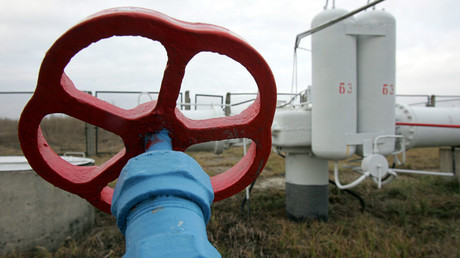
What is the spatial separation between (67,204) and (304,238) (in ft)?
5.72

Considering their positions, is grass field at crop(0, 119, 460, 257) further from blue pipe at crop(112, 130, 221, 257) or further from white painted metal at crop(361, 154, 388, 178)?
blue pipe at crop(112, 130, 221, 257)

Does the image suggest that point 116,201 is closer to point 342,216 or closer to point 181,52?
point 181,52

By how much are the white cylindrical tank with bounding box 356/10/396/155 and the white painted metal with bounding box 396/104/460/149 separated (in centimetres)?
69

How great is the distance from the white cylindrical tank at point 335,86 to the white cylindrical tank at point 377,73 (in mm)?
115

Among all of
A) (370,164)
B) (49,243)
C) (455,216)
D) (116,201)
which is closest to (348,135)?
(370,164)

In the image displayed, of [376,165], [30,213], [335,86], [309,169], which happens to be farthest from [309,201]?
[30,213]

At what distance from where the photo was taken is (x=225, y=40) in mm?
617

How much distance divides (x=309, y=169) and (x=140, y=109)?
2.14 m

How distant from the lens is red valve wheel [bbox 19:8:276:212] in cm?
56

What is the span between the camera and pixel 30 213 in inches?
85.7

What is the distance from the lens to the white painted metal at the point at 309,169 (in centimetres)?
270

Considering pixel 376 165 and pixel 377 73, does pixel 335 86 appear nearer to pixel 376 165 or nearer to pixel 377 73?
pixel 377 73

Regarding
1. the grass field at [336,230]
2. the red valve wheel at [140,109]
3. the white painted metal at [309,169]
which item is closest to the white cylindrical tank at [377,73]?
the white painted metal at [309,169]

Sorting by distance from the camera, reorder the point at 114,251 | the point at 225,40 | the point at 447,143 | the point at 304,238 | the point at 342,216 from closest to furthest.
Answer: the point at 225,40, the point at 114,251, the point at 304,238, the point at 342,216, the point at 447,143
